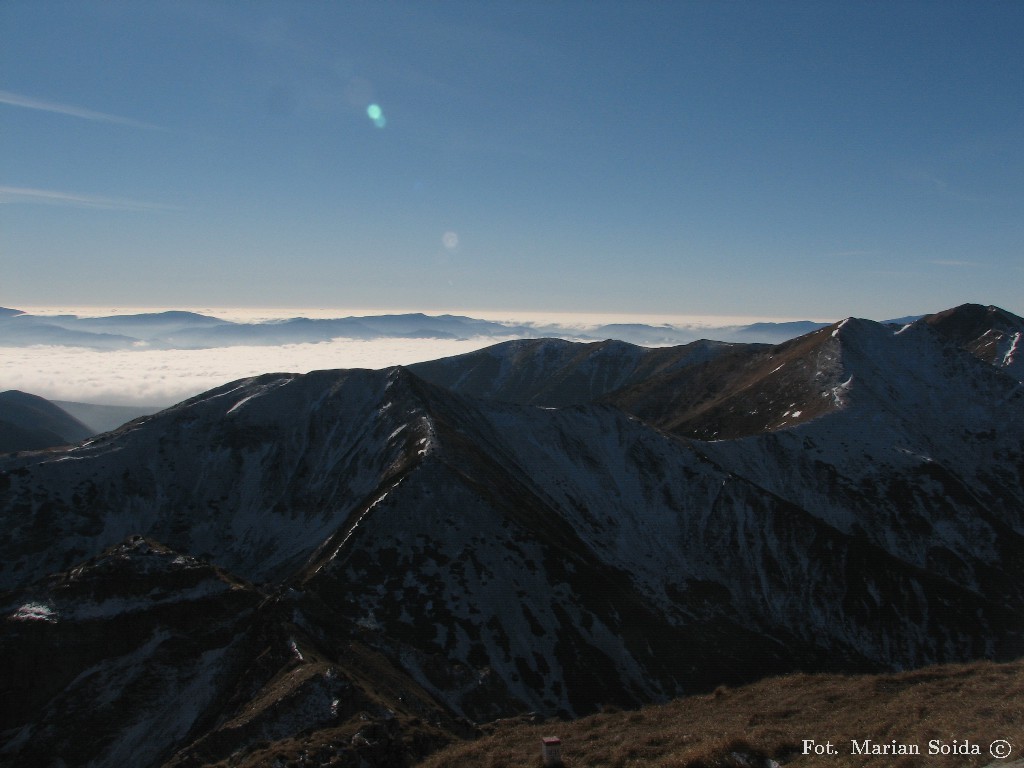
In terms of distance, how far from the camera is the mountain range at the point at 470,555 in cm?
4766

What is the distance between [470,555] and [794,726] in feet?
209

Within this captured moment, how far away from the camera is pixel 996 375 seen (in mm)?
191500

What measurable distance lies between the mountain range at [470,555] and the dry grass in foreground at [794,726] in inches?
253

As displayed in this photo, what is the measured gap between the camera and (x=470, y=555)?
87.2 m

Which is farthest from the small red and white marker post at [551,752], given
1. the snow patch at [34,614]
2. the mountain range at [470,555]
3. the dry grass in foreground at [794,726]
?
the snow patch at [34,614]

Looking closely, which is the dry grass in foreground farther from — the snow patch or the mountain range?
the snow patch

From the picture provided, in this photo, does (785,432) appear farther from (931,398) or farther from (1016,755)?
(1016,755)

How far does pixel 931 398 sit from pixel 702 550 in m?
106

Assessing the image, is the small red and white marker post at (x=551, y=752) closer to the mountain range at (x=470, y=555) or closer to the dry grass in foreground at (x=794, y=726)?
the dry grass in foreground at (x=794, y=726)

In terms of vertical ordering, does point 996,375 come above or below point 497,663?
above

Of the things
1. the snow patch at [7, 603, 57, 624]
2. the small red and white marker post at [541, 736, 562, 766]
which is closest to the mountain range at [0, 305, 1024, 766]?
the snow patch at [7, 603, 57, 624]

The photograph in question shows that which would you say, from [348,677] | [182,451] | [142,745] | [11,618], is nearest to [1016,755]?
[348,677]

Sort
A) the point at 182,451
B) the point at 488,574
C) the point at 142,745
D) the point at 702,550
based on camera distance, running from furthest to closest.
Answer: the point at 182,451
the point at 702,550
the point at 488,574
the point at 142,745

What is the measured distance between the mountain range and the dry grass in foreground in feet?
21.1
